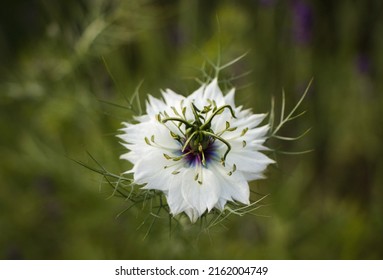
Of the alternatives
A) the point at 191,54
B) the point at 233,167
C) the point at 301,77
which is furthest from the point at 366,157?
the point at 233,167

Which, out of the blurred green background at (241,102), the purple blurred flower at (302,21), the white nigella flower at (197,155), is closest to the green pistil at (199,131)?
the white nigella flower at (197,155)

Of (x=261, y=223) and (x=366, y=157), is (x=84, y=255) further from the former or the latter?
(x=366, y=157)

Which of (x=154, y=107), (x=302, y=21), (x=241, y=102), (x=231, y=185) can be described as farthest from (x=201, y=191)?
(x=302, y=21)

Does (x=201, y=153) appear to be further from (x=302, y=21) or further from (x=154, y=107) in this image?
(x=302, y=21)

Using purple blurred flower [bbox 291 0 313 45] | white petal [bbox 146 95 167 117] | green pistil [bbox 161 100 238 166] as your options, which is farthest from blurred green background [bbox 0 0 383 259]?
green pistil [bbox 161 100 238 166]

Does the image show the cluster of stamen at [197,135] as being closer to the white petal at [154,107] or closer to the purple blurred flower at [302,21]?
the white petal at [154,107]
